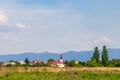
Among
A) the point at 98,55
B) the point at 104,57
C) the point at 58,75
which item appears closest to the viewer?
the point at 58,75

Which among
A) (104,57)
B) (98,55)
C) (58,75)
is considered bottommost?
(58,75)

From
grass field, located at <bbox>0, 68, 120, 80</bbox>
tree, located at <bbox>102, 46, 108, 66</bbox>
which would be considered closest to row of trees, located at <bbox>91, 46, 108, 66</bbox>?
tree, located at <bbox>102, 46, 108, 66</bbox>

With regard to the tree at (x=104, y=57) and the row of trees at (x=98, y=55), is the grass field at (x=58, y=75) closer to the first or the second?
the tree at (x=104, y=57)

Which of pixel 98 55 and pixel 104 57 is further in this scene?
pixel 98 55

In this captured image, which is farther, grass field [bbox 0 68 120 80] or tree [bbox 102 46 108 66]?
tree [bbox 102 46 108 66]

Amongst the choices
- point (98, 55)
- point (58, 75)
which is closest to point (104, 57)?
point (98, 55)

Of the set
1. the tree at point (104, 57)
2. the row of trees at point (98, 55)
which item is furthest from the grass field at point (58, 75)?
the row of trees at point (98, 55)

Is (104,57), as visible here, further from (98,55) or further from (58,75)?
(58,75)

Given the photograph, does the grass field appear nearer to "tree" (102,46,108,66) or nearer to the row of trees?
"tree" (102,46,108,66)

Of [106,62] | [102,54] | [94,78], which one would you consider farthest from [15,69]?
[102,54]

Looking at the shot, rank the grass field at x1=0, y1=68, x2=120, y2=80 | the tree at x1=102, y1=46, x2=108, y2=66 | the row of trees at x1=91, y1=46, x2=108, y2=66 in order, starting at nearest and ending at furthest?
the grass field at x1=0, y1=68, x2=120, y2=80, the tree at x1=102, y1=46, x2=108, y2=66, the row of trees at x1=91, y1=46, x2=108, y2=66

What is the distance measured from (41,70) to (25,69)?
2.03m

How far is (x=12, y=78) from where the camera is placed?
33000 mm

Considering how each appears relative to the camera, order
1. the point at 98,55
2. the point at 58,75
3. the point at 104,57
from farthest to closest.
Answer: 1. the point at 98,55
2. the point at 104,57
3. the point at 58,75
